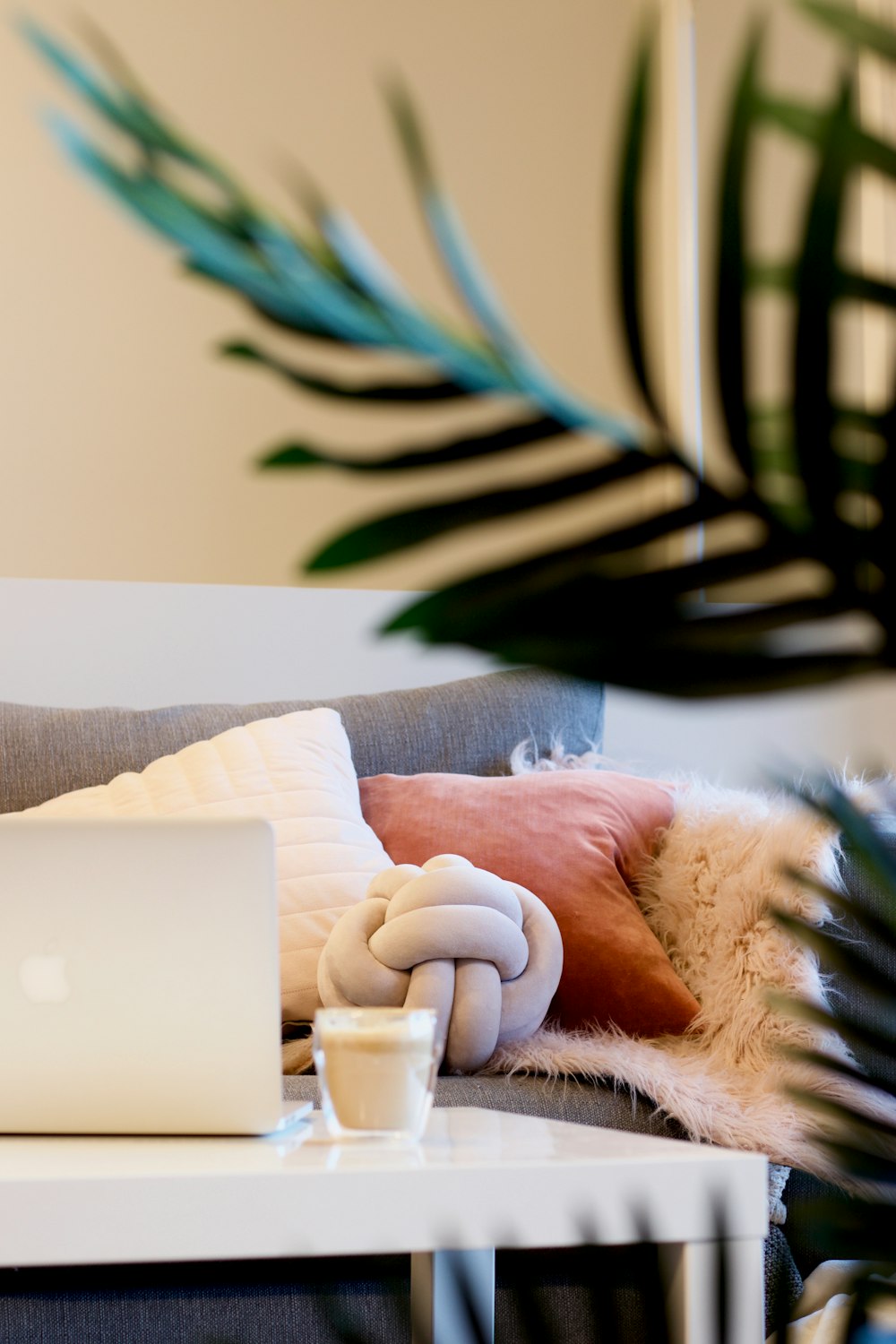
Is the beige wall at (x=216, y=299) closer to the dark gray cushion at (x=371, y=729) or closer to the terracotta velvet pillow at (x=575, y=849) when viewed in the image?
the dark gray cushion at (x=371, y=729)

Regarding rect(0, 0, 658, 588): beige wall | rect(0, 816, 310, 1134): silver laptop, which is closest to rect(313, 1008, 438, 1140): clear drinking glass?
rect(0, 816, 310, 1134): silver laptop

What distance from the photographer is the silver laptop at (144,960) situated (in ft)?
3.06

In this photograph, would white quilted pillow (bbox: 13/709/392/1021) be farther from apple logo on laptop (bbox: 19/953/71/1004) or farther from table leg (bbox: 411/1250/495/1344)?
apple logo on laptop (bbox: 19/953/71/1004)

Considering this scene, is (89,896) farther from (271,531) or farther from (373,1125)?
(271,531)

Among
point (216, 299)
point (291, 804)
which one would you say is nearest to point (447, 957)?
point (291, 804)

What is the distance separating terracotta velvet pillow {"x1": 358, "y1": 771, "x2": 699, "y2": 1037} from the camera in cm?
192

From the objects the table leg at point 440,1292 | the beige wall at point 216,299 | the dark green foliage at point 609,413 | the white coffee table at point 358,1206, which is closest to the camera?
the dark green foliage at point 609,413

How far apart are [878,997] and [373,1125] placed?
80cm

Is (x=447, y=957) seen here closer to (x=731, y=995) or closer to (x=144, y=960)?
(x=731, y=995)

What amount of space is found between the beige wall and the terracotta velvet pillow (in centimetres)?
61

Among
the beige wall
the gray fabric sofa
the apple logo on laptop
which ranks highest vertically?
the beige wall

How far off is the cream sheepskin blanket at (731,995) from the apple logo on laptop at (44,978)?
81cm

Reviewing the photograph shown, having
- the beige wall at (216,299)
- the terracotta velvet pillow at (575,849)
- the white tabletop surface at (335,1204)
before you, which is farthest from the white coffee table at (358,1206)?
the beige wall at (216,299)

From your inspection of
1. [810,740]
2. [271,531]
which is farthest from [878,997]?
[810,740]
